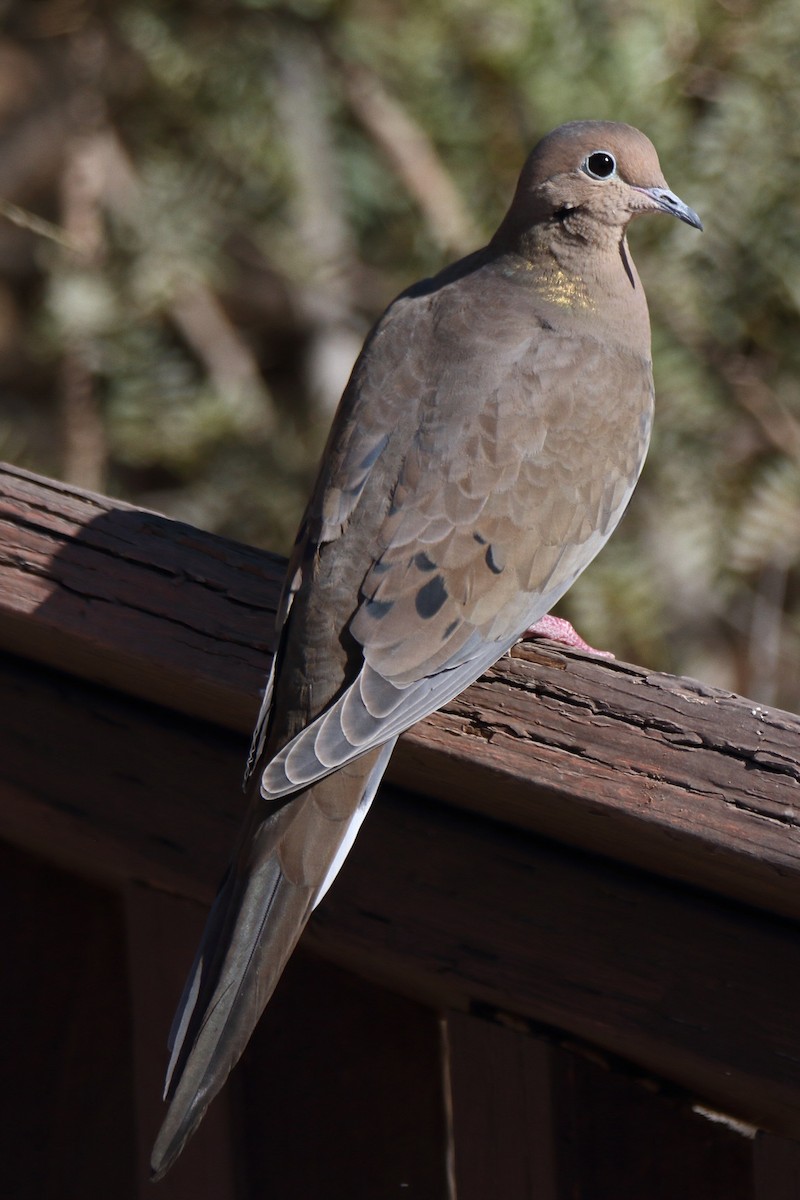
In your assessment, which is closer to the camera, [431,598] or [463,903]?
[463,903]

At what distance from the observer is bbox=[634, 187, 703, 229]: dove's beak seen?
2.44 m

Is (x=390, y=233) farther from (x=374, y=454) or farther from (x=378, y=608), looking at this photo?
(x=378, y=608)

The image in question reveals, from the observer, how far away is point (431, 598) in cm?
190

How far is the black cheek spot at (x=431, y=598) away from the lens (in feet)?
6.15

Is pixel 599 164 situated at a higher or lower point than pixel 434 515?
higher

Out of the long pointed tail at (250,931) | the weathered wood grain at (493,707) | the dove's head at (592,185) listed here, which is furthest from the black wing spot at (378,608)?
the dove's head at (592,185)

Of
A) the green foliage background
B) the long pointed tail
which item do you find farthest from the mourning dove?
the green foliage background

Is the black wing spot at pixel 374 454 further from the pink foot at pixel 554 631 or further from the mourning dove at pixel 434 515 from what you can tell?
the pink foot at pixel 554 631

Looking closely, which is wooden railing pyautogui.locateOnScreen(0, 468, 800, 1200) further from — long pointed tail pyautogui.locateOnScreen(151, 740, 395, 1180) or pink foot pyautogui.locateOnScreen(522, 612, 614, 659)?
pink foot pyautogui.locateOnScreen(522, 612, 614, 659)

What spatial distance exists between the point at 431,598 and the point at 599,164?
93cm

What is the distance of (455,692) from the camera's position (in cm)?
160

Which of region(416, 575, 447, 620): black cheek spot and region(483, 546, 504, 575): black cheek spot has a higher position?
region(483, 546, 504, 575): black cheek spot

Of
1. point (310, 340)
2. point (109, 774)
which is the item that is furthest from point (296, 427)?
point (109, 774)

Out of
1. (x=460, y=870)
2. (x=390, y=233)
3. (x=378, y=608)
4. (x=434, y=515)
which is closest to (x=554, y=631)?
(x=434, y=515)
